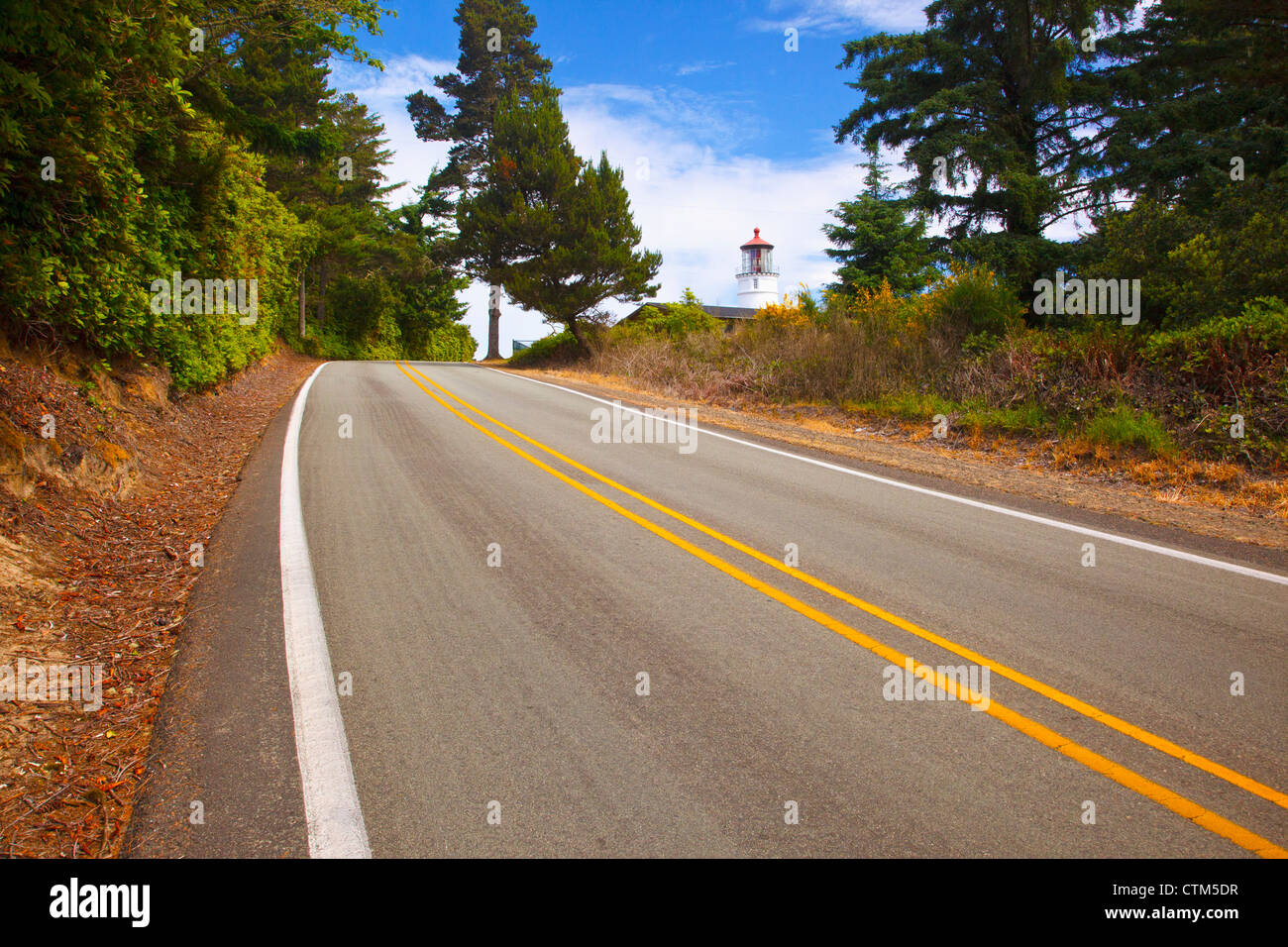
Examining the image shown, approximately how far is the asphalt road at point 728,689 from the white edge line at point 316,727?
0.07ft

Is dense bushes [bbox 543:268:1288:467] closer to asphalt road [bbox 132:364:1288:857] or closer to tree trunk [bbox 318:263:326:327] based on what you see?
asphalt road [bbox 132:364:1288:857]

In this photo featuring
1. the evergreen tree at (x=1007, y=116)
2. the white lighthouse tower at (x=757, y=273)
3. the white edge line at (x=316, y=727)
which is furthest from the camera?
the white lighthouse tower at (x=757, y=273)

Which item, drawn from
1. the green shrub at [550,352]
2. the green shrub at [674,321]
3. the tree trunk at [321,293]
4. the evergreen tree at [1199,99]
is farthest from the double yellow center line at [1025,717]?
the tree trunk at [321,293]

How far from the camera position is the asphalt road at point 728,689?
2652 millimetres

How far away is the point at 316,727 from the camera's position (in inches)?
130

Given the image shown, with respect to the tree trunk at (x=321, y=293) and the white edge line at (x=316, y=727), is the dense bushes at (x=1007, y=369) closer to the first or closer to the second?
the white edge line at (x=316, y=727)

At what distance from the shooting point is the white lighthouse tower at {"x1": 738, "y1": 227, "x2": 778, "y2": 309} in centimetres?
6291

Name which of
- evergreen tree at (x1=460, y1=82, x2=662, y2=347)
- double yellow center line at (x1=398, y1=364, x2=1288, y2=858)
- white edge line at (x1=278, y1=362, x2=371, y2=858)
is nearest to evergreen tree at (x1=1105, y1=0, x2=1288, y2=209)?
double yellow center line at (x1=398, y1=364, x2=1288, y2=858)

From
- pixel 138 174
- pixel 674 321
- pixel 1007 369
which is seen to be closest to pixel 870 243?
pixel 674 321

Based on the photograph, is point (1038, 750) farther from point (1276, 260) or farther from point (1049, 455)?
point (1276, 260)

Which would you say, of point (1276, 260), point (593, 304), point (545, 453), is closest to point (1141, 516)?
point (1276, 260)

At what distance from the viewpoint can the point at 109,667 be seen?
3.92 metres

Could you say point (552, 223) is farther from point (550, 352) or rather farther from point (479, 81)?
point (479, 81)
